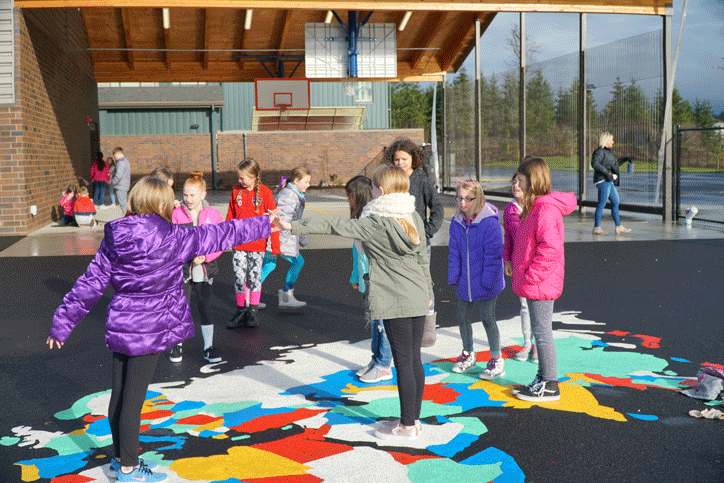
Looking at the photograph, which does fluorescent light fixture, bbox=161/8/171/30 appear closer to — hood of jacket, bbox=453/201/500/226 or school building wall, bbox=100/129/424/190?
school building wall, bbox=100/129/424/190

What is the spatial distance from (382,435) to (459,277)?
5.19 feet

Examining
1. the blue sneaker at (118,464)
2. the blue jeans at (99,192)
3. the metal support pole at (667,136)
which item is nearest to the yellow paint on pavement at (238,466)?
the blue sneaker at (118,464)

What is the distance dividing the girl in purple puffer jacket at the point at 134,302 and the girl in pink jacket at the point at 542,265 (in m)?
2.25

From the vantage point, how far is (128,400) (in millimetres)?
3482

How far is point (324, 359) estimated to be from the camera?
564 cm

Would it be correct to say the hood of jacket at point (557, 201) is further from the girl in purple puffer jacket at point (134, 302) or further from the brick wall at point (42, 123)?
the brick wall at point (42, 123)

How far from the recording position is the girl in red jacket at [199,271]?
5.60 metres

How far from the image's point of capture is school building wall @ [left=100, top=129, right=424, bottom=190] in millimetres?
33844

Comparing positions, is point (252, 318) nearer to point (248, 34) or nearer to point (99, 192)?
point (99, 192)

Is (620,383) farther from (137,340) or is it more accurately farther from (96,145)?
(96,145)

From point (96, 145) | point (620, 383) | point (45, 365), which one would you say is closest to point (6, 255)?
point (45, 365)

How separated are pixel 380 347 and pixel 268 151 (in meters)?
29.6

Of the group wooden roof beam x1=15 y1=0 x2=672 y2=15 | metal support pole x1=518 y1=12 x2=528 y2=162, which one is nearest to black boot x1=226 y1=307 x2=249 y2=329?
wooden roof beam x1=15 y1=0 x2=672 y2=15

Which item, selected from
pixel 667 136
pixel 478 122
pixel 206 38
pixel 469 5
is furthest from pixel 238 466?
pixel 206 38
